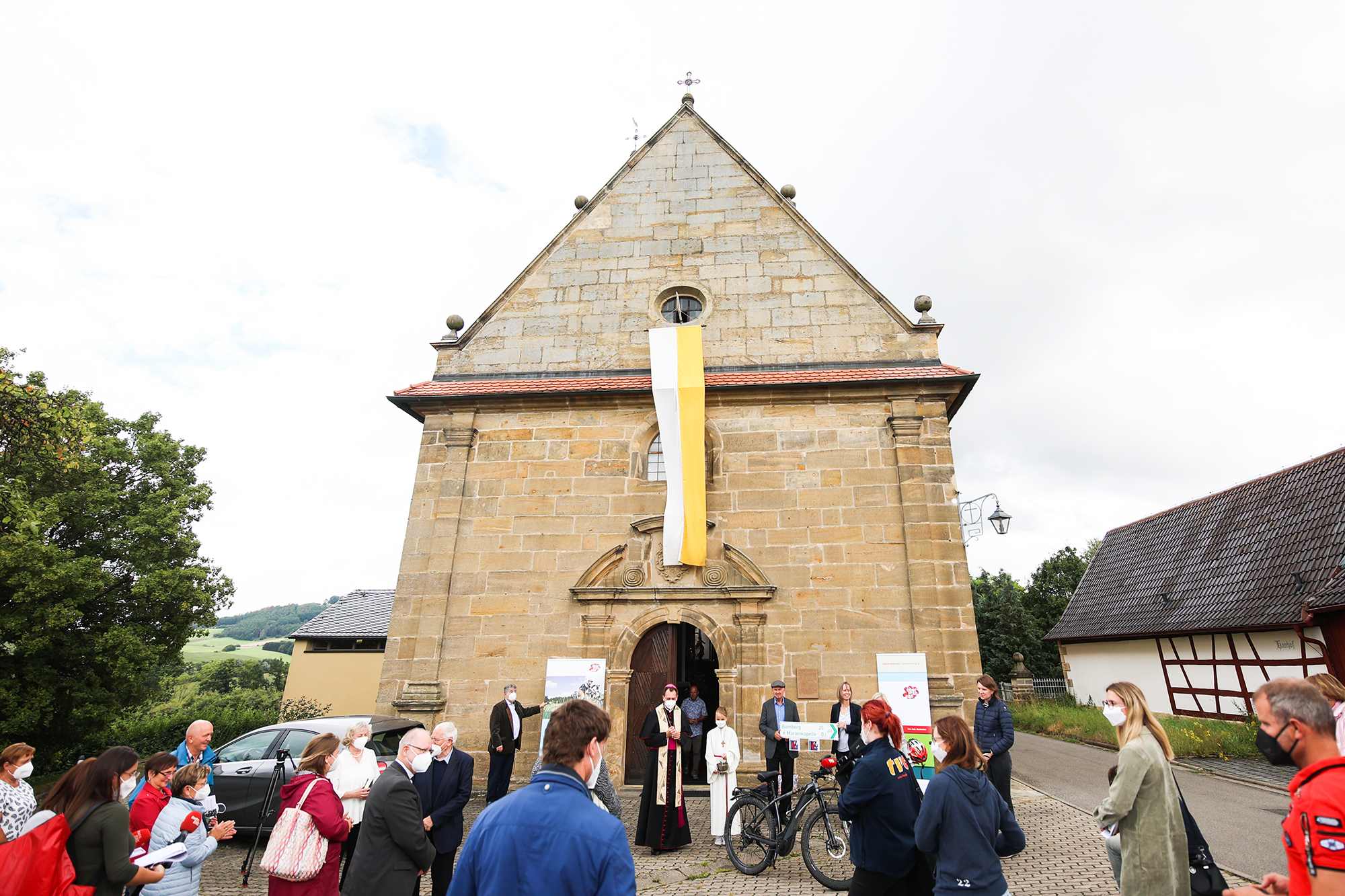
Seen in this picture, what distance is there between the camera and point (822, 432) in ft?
37.0

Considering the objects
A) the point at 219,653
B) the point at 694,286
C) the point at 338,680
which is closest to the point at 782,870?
the point at 694,286

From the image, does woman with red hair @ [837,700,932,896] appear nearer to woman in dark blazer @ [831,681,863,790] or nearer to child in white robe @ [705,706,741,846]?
child in white robe @ [705,706,741,846]

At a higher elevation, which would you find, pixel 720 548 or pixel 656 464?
pixel 656 464

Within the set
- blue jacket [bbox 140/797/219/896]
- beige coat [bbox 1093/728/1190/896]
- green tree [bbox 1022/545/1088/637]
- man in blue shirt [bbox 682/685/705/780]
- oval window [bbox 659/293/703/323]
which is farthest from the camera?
green tree [bbox 1022/545/1088/637]

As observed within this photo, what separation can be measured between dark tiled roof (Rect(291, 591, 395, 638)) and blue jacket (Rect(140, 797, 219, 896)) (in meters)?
16.1

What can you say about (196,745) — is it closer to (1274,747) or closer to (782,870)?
(782,870)

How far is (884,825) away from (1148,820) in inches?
54.4

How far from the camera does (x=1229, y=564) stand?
16.9 m

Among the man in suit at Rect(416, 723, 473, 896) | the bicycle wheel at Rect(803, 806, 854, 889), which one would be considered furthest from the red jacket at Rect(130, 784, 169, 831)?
the bicycle wheel at Rect(803, 806, 854, 889)

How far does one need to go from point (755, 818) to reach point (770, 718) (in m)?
1.46

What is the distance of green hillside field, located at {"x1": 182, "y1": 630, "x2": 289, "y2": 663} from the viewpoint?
202 ft

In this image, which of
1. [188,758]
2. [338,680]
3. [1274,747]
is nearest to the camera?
[1274,747]

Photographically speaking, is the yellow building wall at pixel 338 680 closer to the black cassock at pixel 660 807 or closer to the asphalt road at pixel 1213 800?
the black cassock at pixel 660 807

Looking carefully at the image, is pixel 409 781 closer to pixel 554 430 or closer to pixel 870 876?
pixel 870 876
